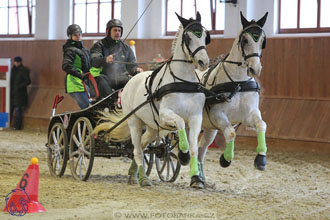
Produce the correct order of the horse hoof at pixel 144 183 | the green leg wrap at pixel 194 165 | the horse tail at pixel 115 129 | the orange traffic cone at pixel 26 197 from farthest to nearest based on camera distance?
the horse tail at pixel 115 129, the horse hoof at pixel 144 183, the green leg wrap at pixel 194 165, the orange traffic cone at pixel 26 197

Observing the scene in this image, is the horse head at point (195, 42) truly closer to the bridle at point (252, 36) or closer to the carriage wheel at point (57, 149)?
the bridle at point (252, 36)

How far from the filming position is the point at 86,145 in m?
8.30

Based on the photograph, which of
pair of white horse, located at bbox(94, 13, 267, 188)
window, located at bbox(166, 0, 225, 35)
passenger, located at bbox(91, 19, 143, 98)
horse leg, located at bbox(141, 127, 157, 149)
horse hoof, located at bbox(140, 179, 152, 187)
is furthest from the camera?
window, located at bbox(166, 0, 225, 35)

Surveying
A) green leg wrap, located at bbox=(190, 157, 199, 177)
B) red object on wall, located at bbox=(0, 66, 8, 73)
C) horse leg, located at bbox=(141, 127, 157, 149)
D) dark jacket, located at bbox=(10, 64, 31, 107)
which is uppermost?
red object on wall, located at bbox=(0, 66, 8, 73)

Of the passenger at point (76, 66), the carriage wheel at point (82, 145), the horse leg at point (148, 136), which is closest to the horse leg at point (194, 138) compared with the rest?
the horse leg at point (148, 136)

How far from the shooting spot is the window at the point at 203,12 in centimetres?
1467

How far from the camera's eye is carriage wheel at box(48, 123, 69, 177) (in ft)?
28.5

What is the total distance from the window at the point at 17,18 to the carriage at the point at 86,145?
9.98 metres

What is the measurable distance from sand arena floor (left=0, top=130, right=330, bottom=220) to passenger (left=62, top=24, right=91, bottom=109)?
1127mm

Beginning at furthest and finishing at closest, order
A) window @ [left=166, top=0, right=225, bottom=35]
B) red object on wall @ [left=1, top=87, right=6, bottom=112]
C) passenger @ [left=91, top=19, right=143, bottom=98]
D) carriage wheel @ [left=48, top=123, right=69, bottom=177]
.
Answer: red object on wall @ [left=1, top=87, right=6, bottom=112] → window @ [left=166, top=0, right=225, bottom=35] → carriage wheel @ [left=48, top=123, right=69, bottom=177] → passenger @ [left=91, top=19, right=143, bottom=98]

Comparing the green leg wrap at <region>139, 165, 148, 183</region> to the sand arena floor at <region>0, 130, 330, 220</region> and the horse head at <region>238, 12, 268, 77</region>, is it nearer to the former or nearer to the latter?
the sand arena floor at <region>0, 130, 330, 220</region>

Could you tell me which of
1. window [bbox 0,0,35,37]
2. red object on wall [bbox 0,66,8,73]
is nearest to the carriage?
red object on wall [bbox 0,66,8,73]

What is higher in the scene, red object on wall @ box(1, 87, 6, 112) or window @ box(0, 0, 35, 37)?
window @ box(0, 0, 35, 37)

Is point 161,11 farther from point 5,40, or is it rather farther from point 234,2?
point 5,40
